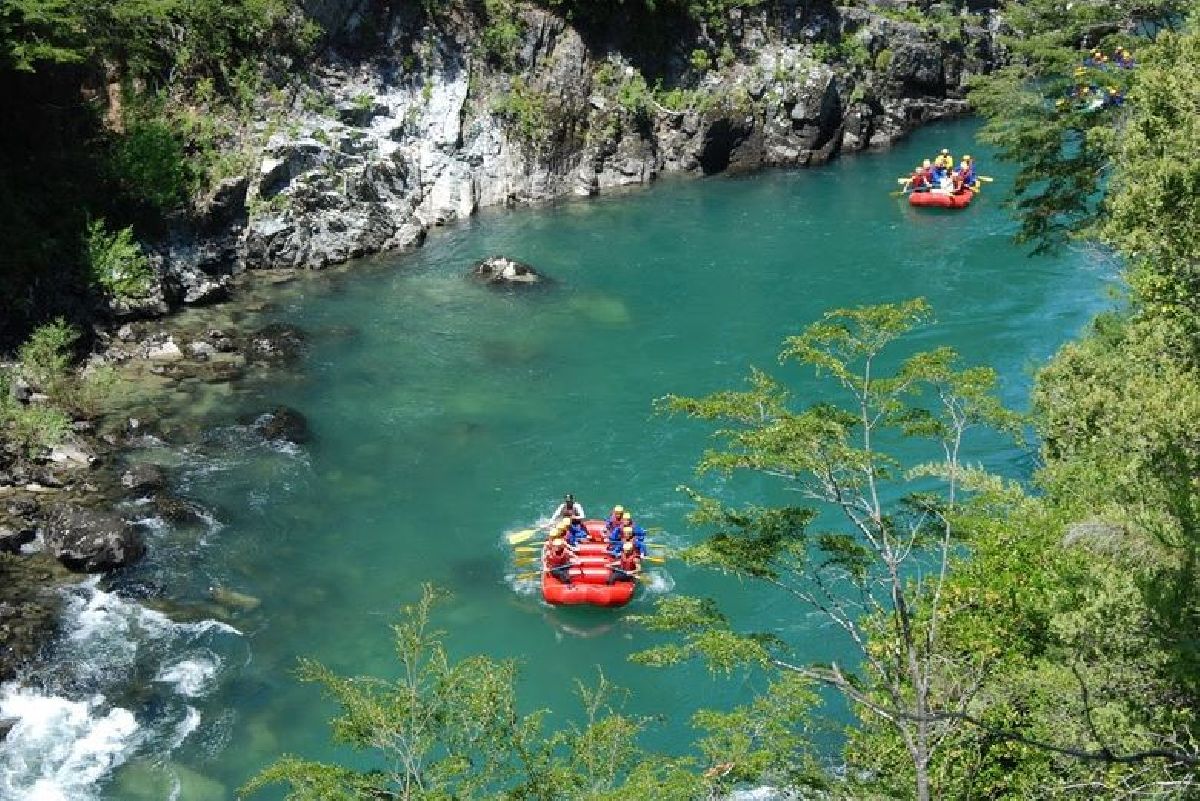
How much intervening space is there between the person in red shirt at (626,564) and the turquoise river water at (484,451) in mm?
540

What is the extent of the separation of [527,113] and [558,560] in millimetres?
24786

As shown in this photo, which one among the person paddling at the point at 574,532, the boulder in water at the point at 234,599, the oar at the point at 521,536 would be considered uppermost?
the person paddling at the point at 574,532

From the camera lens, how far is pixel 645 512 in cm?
2477

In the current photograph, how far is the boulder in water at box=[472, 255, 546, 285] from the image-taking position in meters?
36.1

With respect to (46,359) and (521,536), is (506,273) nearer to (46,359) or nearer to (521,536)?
(46,359)

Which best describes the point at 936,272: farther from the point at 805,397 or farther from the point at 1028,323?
the point at 805,397

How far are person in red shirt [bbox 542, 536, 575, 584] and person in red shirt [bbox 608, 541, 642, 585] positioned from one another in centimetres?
82

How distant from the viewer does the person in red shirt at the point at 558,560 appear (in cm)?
2216

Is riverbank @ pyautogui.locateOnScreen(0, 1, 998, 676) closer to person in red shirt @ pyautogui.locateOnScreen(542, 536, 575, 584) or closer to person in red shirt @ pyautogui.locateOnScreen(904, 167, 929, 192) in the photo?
person in red shirt @ pyautogui.locateOnScreen(904, 167, 929, 192)

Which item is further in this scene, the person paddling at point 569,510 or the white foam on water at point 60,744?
the person paddling at point 569,510

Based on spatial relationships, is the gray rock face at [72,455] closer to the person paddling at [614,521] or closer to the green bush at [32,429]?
the green bush at [32,429]

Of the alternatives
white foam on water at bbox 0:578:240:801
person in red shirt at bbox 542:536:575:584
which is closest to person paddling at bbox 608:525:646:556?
person in red shirt at bbox 542:536:575:584

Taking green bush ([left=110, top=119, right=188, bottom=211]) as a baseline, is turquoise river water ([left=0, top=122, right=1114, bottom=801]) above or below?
below

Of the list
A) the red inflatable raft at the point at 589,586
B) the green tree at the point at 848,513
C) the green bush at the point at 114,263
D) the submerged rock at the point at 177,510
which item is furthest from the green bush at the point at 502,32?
the green tree at the point at 848,513
